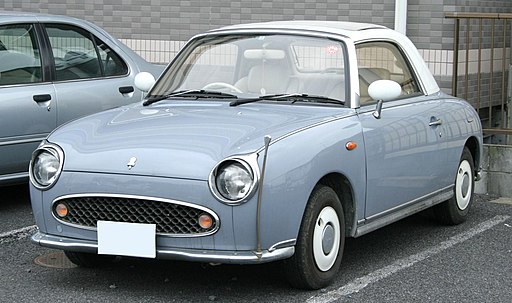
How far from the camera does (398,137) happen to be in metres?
6.34

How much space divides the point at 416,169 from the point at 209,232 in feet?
6.24

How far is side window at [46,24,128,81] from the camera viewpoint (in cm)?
806

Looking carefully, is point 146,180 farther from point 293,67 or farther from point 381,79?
point 381,79

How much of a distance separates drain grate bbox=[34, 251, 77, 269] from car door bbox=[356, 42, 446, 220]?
5.96ft

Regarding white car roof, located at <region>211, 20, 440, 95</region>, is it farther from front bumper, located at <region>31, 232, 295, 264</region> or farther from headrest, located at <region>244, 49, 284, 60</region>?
front bumper, located at <region>31, 232, 295, 264</region>

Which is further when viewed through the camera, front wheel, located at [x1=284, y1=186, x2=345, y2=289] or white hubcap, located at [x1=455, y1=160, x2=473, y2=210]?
white hubcap, located at [x1=455, y1=160, x2=473, y2=210]

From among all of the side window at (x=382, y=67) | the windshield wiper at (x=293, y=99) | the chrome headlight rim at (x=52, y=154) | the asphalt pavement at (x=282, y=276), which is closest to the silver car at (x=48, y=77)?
the asphalt pavement at (x=282, y=276)

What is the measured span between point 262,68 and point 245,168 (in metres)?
1.44

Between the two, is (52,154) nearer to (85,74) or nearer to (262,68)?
(262,68)

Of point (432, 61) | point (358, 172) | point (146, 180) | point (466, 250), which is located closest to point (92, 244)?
point (146, 180)

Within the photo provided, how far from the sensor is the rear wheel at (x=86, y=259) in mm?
5969

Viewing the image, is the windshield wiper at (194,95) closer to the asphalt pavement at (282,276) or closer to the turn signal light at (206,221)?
the asphalt pavement at (282,276)

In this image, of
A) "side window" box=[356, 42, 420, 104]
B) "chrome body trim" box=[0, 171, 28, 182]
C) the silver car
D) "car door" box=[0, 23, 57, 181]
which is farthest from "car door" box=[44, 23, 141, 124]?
"side window" box=[356, 42, 420, 104]

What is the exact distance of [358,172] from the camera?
587 centimetres
